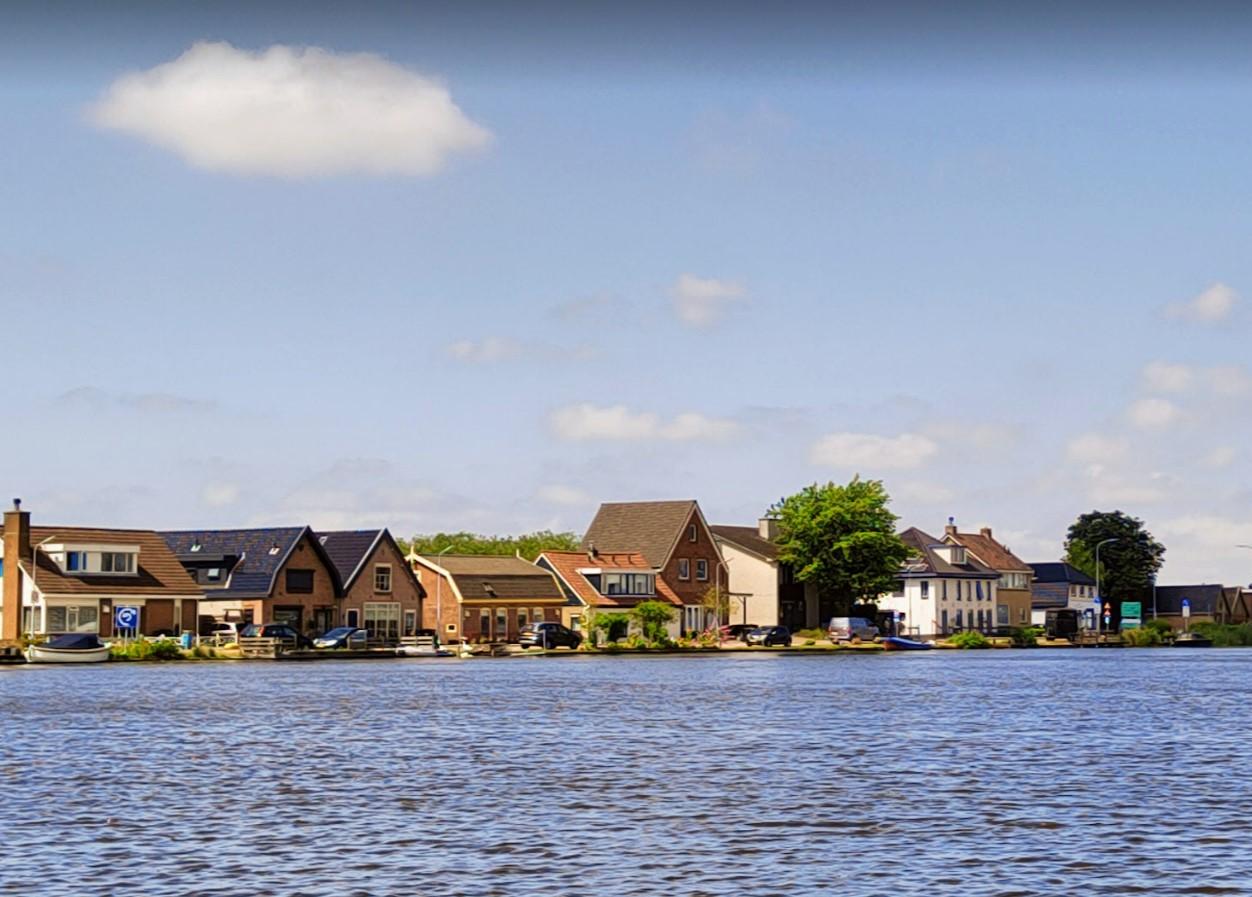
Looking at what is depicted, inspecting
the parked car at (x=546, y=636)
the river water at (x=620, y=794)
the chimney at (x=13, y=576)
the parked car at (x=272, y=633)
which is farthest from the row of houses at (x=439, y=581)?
the river water at (x=620, y=794)

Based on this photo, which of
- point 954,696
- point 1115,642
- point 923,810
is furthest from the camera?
point 1115,642

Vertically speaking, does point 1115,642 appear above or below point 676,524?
below

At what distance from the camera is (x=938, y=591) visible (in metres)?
180

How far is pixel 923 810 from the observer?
3403cm

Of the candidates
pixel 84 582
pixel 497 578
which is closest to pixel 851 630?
pixel 497 578

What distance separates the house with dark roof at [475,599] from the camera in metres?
140

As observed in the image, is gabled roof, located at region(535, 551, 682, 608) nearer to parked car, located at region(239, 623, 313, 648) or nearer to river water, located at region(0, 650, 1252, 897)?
parked car, located at region(239, 623, 313, 648)

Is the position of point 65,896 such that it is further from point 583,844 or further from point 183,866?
point 583,844

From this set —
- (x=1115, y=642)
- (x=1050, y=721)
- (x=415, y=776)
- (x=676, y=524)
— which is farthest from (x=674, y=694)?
(x=1115, y=642)

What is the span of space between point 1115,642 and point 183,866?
554ft

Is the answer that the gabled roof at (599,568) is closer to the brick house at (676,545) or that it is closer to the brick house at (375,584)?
the brick house at (676,545)

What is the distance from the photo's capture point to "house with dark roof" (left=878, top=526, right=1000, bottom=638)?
17938 cm

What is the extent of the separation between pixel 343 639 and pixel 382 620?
15.4 metres

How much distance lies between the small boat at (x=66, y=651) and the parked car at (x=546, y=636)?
36.4 metres
